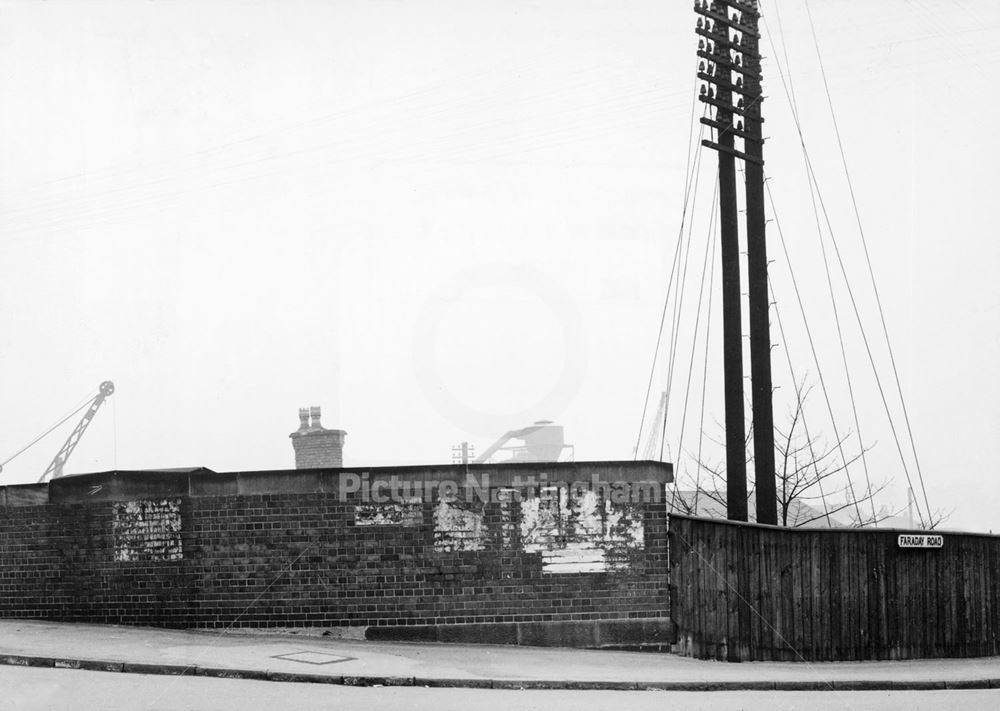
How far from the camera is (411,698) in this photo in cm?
888

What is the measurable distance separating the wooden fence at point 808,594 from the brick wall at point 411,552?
0.43 m

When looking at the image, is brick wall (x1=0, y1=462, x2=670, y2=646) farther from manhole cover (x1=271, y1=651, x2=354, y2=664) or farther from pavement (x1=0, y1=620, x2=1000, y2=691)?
manhole cover (x1=271, y1=651, x2=354, y2=664)

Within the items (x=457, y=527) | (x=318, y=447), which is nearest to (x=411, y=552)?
(x=457, y=527)

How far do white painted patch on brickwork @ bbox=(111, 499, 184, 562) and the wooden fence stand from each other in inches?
235

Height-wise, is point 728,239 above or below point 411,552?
above

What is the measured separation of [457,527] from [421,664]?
2155 millimetres

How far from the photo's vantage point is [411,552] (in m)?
12.4

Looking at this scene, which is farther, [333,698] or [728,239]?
[728,239]

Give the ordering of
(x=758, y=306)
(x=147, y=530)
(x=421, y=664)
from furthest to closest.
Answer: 1. (x=758, y=306)
2. (x=147, y=530)
3. (x=421, y=664)

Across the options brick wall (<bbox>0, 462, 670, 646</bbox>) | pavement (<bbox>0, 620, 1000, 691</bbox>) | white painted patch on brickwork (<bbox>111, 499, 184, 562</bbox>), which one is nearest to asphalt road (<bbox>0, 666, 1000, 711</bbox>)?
pavement (<bbox>0, 620, 1000, 691</bbox>)

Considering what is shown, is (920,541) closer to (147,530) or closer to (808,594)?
(808,594)

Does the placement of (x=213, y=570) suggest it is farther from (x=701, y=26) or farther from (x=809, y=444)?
(x=809, y=444)

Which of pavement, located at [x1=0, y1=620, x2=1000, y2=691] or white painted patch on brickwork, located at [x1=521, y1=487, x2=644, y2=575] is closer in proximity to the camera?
pavement, located at [x1=0, y1=620, x2=1000, y2=691]

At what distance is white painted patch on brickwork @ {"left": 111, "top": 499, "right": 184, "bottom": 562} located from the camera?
41.3ft
